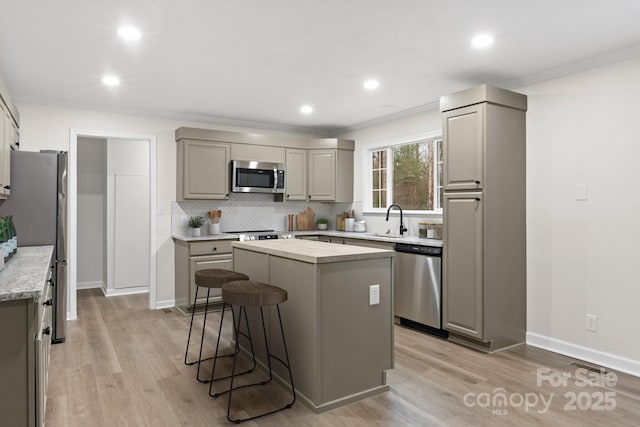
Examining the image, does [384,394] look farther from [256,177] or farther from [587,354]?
[256,177]

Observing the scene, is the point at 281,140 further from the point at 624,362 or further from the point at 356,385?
the point at 624,362

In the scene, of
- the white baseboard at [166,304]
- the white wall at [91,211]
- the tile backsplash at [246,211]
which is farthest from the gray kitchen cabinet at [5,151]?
the white wall at [91,211]

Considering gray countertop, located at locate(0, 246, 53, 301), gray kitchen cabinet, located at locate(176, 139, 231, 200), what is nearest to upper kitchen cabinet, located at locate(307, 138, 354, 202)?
gray kitchen cabinet, located at locate(176, 139, 231, 200)

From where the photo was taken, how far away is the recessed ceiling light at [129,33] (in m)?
2.86

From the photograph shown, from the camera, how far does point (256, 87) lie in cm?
425

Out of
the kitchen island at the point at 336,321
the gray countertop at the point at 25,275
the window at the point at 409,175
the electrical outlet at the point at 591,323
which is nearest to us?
the gray countertop at the point at 25,275

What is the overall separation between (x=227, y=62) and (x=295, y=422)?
2737 millimetres

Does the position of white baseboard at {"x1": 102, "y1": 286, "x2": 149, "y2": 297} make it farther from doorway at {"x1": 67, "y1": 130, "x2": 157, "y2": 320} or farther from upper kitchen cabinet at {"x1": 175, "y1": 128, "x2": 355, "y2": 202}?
upper kitchen cabinet at {"x1": 175, "y1": 128, "x2": 355, "y2": 202}

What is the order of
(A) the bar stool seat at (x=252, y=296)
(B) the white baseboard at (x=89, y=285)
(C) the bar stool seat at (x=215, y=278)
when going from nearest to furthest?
(A) the bar stool seat at (x=252, y=296) → (C) the bar stool seat at (x=215, y=278) → (B) the white baseboard at (x=89, y=285)

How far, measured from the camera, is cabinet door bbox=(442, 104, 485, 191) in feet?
12.0

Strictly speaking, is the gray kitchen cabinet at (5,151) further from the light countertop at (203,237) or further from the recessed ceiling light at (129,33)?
the light countertop at (203,237)

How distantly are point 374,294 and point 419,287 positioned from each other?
1.55m

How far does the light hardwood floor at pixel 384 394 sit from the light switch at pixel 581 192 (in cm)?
132

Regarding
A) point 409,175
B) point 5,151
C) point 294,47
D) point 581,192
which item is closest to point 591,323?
point 581,192
